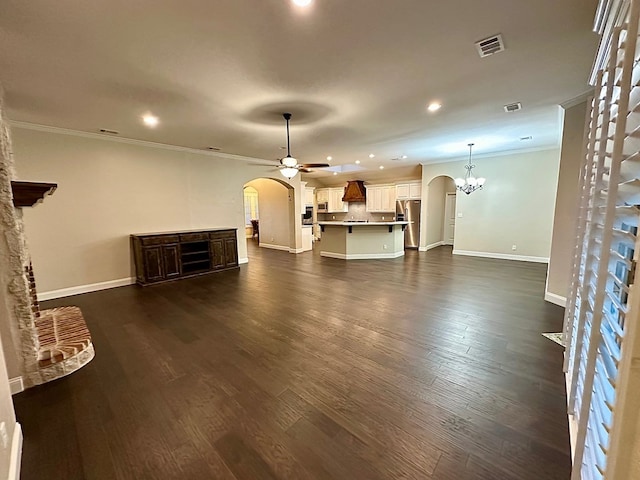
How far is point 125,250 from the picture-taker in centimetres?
517

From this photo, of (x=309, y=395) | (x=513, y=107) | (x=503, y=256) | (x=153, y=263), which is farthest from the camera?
(x=503, y=256)

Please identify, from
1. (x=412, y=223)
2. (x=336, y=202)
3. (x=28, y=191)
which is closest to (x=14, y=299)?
(x=28, y=191)

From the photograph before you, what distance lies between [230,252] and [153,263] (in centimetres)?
168

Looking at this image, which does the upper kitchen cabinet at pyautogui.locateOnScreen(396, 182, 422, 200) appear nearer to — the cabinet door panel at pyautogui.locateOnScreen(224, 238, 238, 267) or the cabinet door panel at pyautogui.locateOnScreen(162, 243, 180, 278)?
the cabinet door panel at pyautogui.locateOnScreen(224, 238, 238, 267)

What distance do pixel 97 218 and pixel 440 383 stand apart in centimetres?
590

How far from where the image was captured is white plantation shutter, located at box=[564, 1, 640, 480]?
2.63 feet

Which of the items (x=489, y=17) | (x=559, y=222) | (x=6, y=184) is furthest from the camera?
(x=559, y=222)

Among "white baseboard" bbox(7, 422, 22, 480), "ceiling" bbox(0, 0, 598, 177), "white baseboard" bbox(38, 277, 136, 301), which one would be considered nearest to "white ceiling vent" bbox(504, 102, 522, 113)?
"ceiling" bbox(0, 0, 598, 177)

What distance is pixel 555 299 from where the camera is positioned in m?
3.88

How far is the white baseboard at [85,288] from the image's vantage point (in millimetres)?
4387

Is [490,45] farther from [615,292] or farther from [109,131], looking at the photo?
[109,131]

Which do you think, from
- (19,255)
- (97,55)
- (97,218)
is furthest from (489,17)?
(97,218)

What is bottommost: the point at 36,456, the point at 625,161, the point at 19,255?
the point at 36,456

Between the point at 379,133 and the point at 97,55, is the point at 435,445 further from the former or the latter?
the point at 379,133
